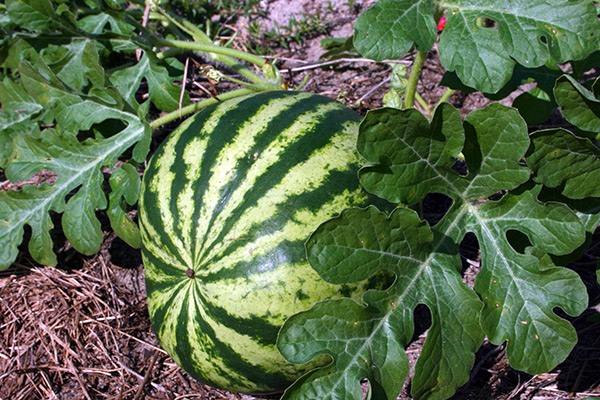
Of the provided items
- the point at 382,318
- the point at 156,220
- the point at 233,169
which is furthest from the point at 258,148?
the point at 382,318

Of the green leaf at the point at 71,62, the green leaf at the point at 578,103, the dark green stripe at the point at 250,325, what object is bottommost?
the dark green stripe at the point at 250,325

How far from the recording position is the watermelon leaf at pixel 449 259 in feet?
7.20

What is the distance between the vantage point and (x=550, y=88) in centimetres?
273

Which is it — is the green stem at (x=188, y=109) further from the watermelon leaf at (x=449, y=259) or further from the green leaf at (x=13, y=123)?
the watermelon leaf at (x=449, y=259)

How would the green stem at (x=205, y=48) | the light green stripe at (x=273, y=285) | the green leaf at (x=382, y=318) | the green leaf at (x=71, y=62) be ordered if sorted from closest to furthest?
the green leaf at (x=382, y=318), the light green stripe at (x=273, y=285), the green leaf at (x=71, y=62), the green stem at (x=205, y=48)

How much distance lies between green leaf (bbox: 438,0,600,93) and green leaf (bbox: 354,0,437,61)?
0.28 feet

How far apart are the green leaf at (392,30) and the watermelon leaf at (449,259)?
28 cm

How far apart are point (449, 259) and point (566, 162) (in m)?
0.51

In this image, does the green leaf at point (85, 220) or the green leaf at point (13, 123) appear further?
the green leaf at point (13, 123)

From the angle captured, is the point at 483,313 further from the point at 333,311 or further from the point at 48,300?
the point at 48,300

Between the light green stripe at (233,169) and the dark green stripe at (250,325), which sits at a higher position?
the light green stripe at (233,169)

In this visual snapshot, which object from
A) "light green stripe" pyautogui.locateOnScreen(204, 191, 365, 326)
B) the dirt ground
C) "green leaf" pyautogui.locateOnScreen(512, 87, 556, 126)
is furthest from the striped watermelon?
"green leaf" pyautogui.locateOnScreen(512, 87, 556, 126)

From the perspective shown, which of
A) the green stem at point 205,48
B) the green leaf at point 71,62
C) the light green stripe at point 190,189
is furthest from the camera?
the green stem at point 205,48

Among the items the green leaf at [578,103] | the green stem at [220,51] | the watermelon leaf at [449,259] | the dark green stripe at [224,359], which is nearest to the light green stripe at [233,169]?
the dark green stripe at [224,359]
